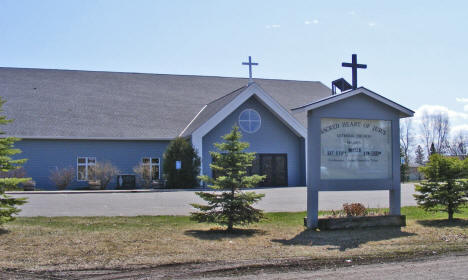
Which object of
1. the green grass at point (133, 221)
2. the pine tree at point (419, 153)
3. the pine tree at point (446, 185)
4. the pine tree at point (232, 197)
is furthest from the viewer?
the pine tree at point (419, 153)

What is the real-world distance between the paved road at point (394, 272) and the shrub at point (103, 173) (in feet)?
71.9

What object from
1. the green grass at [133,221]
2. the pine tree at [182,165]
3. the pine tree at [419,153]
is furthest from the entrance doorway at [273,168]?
the pine tree at [419,153]

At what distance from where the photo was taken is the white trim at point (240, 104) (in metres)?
27.1

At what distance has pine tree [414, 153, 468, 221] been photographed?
12266 millimetres

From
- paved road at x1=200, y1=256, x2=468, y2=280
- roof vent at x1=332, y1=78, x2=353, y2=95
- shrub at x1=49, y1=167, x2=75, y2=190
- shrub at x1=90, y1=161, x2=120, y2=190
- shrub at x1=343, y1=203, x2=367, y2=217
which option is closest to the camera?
paved road at x1=200, y1=256, x2=468, y2=280

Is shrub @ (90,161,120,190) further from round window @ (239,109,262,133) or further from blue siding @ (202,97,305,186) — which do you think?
round window @ (239,109,262,133)

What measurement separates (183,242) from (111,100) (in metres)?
24.6

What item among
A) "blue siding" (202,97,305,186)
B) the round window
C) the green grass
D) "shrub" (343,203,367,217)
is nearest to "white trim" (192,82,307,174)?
"blue siding" (202,97,305,186)

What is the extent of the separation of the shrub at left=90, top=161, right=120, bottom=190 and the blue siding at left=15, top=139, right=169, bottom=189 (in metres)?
0.89

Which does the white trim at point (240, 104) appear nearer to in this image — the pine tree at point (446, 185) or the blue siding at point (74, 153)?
the blue siding at point (74, 153)

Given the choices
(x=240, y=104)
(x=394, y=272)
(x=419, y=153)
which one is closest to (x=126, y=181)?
(x=240, y=104)

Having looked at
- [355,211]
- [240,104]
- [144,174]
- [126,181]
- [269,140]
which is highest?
[240,104]

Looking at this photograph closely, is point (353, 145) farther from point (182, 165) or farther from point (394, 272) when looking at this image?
point (182, 165)

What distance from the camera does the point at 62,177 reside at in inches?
1066
